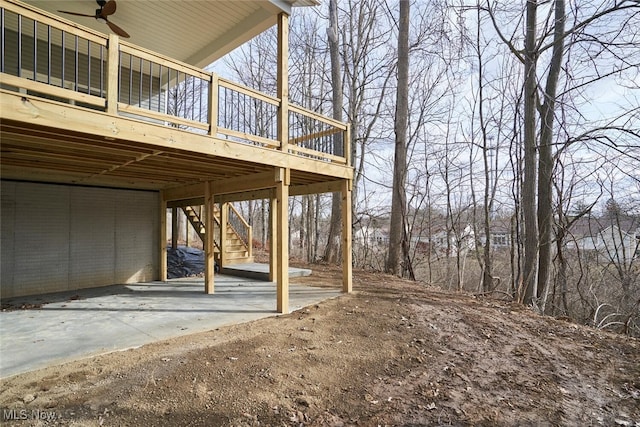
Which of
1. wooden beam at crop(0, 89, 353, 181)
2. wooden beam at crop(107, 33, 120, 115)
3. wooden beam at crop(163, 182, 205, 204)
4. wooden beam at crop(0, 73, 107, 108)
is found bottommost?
wooden beam at crop(163, 182, 205, 204)

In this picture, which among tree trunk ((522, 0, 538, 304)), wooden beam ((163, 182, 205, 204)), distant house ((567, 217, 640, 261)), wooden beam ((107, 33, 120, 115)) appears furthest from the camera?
distant house ((567, 217, 640, 261))

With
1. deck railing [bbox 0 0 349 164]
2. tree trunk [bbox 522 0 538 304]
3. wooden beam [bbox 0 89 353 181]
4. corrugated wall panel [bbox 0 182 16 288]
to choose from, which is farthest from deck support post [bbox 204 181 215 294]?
tree trunk [bbox 522 0 538 304]

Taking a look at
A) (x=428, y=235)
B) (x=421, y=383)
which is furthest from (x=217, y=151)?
(x=428, y=235)

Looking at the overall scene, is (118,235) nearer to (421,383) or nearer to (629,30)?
(421,383)

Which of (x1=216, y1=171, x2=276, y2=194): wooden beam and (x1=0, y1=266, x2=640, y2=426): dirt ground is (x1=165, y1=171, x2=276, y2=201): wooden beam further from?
(x1=0, y1=266, x2=640, y2=426): dirt ground

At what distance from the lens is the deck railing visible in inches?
122

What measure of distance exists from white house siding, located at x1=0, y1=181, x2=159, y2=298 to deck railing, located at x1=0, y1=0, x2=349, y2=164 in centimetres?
202

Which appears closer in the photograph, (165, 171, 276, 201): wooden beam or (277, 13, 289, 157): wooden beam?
(277, 13, 289, 157): wooden beam

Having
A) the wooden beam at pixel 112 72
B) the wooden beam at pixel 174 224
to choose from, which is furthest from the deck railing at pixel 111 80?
the wooden beam at pixel 174 224

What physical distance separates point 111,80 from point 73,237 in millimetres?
4954

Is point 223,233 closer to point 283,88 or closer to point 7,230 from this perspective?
point 7,230

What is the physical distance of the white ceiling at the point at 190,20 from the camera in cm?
556

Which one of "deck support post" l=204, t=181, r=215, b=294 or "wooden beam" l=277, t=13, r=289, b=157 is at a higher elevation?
"wooden beam" l=277, t=13, r=289, b=157

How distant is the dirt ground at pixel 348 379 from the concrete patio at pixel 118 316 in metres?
0.38
